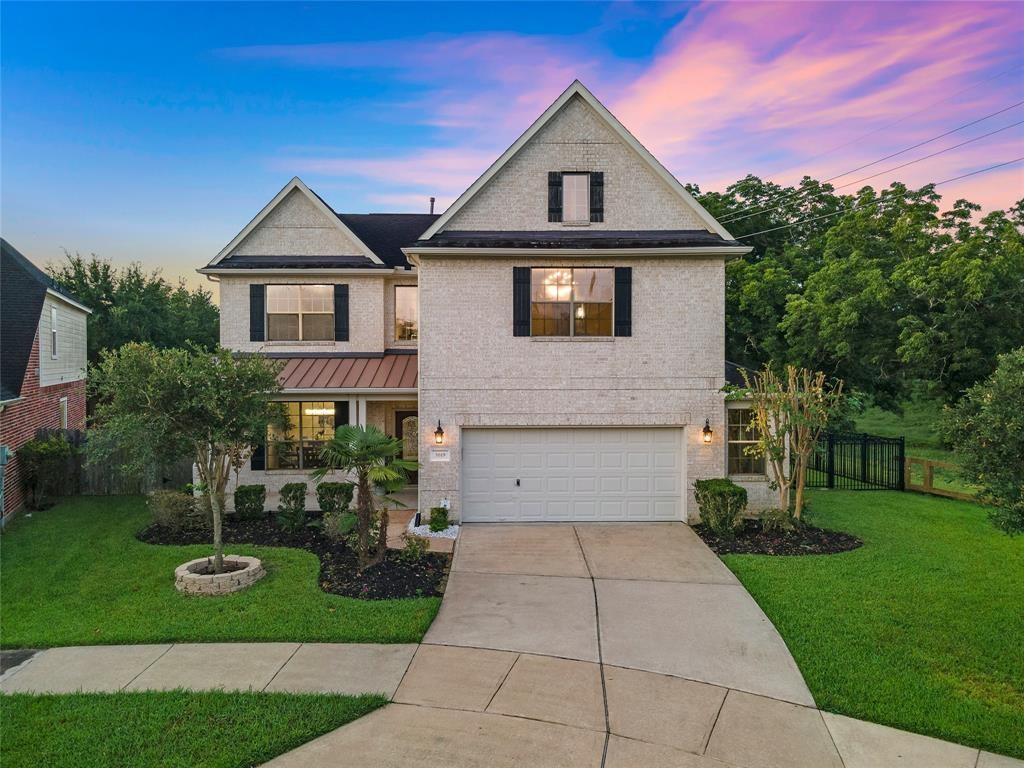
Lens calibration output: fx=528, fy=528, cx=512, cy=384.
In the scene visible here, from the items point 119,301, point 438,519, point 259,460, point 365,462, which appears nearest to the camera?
point 365,462

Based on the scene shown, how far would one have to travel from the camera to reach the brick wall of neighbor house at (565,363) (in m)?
12.1

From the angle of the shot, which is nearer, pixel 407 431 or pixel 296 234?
pixel 296 234

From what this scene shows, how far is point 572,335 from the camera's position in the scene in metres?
12.2

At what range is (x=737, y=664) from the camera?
623 cm

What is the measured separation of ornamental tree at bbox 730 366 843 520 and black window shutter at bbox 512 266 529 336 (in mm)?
4994

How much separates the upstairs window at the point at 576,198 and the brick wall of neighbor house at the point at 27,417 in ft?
46.5

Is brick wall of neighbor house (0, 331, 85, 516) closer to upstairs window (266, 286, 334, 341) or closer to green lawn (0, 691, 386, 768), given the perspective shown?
upstairs window (266, 286, 334, 341)

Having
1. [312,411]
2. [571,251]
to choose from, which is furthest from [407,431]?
[571,251]

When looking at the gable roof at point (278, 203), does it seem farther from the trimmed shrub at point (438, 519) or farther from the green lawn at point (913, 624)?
the green lawn at point (913, 624)

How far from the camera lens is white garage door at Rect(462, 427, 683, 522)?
1242cm

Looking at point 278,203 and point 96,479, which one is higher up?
point 278,203

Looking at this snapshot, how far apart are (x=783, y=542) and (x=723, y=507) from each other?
1281mm

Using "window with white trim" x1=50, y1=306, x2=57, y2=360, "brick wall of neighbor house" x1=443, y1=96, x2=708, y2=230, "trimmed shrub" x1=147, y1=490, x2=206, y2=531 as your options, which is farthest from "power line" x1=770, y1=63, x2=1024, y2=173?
"window with white trim" x1=50, y1=306, x2=57, y2=360

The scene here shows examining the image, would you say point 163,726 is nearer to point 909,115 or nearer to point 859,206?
point 909,115
